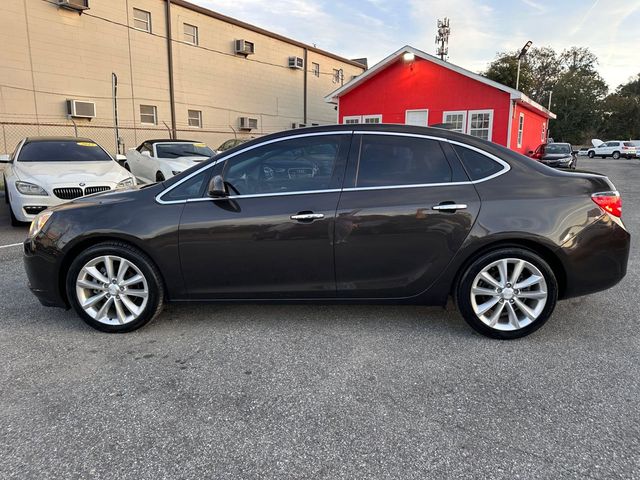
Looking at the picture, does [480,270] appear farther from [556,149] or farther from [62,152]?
[556,149]

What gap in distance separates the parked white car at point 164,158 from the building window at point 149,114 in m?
6.53

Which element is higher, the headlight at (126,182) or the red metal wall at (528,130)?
the red metal wall at (528,130)

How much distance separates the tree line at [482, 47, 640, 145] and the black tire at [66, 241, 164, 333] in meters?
55.9

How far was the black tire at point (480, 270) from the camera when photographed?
3309 mm

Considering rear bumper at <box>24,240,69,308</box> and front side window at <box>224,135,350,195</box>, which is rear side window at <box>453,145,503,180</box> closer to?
front side window at <box>224,135,350,195</box>

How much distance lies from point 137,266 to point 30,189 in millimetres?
4770

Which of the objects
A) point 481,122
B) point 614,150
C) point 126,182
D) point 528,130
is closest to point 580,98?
point 614,150

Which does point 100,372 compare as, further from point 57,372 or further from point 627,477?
point 627,477

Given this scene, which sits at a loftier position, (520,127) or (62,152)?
(520,127)

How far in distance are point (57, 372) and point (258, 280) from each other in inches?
56.6

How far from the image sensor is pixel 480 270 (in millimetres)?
3336

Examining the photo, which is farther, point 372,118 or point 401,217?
point 372,118

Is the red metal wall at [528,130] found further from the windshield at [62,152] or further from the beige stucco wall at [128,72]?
the windshield at [62,152]

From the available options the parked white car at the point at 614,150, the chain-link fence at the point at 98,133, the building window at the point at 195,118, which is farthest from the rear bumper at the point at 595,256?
the parked white car at the point at 614,150
